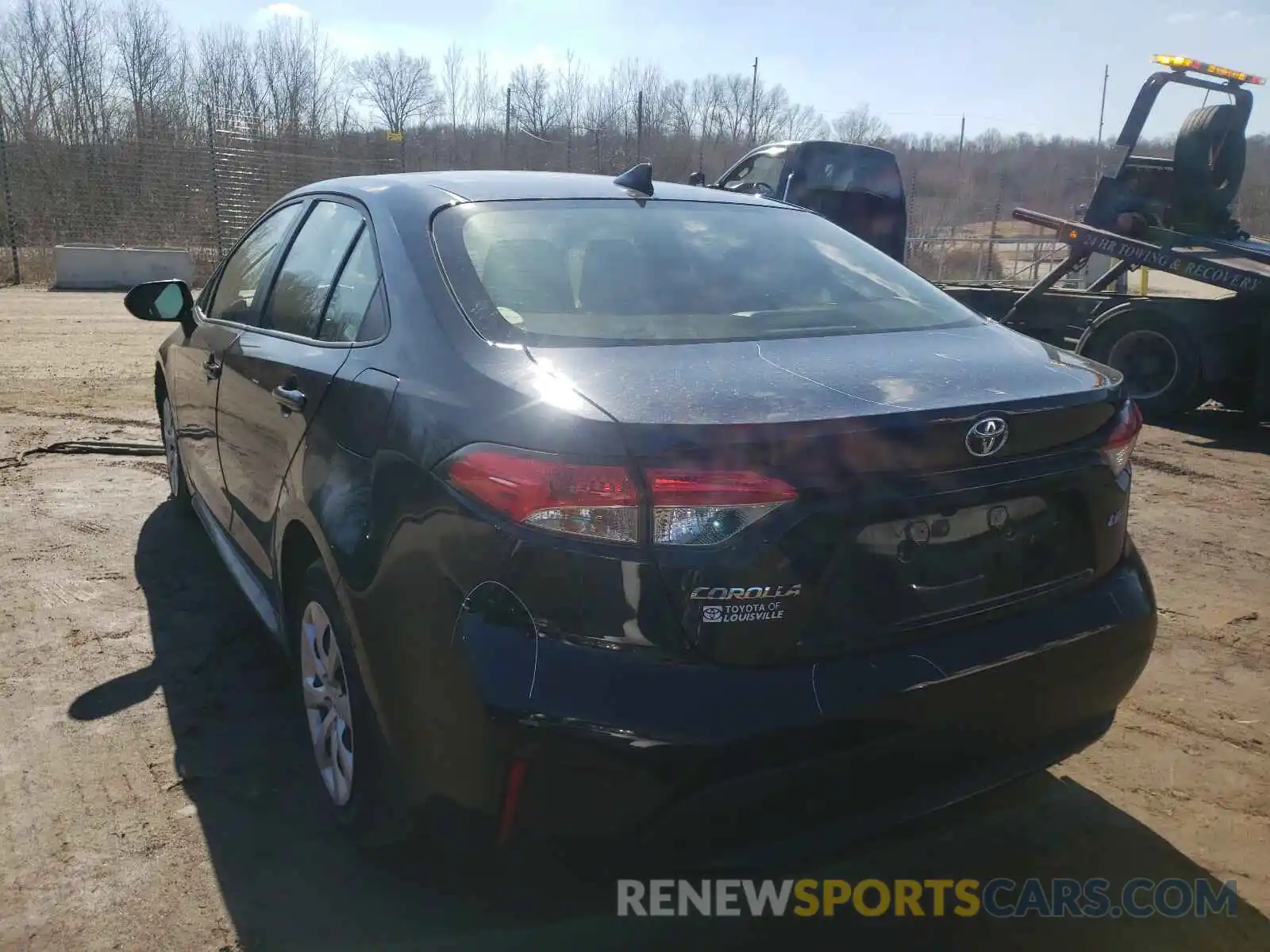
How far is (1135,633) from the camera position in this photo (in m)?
2.37

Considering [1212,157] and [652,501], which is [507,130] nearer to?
[1212,157]

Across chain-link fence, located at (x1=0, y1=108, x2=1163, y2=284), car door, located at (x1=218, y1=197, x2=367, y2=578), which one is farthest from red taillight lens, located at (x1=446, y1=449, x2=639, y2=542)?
chain-link fence, located at (x1=0, y1=108, x2=1163, y2=284)

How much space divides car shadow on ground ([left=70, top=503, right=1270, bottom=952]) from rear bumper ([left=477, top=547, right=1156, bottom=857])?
3.5 inches

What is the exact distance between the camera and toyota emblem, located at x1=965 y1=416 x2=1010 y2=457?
2006mm

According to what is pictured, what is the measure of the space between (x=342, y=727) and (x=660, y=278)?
1.42 meters

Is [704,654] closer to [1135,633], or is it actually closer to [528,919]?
[528,919]

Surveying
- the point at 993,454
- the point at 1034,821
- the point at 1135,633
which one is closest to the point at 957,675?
the point at 993,454

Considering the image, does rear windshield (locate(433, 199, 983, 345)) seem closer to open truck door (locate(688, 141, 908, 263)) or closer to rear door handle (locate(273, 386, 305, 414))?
rear door handle (locate(273, 386, 305, 414))

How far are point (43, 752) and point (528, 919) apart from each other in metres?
1.68

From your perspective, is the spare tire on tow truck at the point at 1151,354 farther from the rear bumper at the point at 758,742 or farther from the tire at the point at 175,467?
the rear bumper at the point at 758,742

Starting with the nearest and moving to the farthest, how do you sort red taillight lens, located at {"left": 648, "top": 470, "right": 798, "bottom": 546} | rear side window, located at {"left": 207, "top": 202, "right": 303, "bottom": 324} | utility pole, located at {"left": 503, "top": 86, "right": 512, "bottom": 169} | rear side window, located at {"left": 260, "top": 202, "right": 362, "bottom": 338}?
red taillight lens, located at {"left": 648, "top": 470, "right": 798, "bottom": 546}, rear side window, located at {"left": 260, "top": 202, "right": 362, "bottom": 338}, rear side window, located at {"left": 207, "top": 202, "right": 303, "bottom": 324}, utility pole, located at {"left": 503, "top": 86, "right": 512, "bottom": 169}

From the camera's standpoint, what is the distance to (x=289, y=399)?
278 cm

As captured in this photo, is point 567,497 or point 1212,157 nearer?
point 567,497

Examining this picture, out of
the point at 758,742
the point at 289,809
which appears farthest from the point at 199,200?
the point at 758,742
